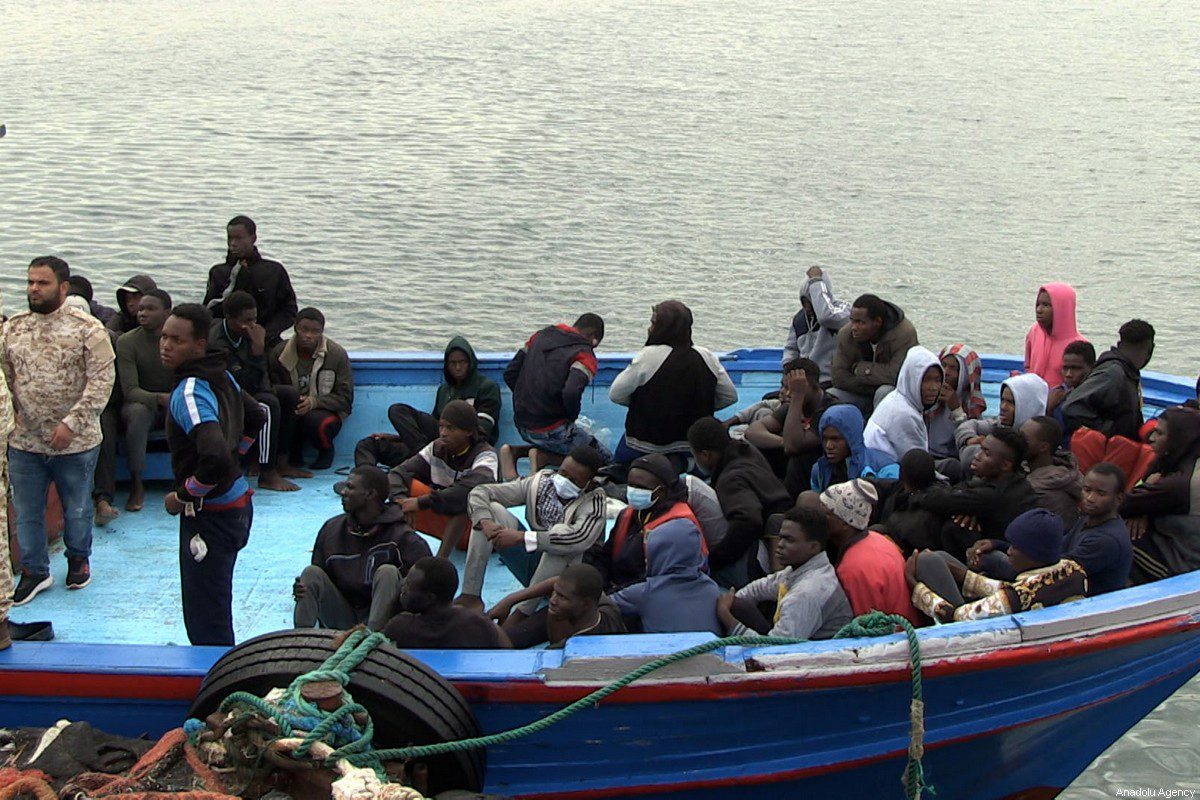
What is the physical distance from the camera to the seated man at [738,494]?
560cm

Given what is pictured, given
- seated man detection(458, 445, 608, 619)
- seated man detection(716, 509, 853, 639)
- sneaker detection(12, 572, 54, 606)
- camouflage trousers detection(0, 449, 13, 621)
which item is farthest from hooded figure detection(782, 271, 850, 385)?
camouflage trousers detection(0, 449, 13, 621)

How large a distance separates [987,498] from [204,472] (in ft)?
10.2

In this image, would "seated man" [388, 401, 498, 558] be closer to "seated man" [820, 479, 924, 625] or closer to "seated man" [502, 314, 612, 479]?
"seated man" [502, 314, 612, 479]

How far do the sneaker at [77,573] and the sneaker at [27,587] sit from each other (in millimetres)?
112

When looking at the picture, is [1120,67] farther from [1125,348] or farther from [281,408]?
[281,408]

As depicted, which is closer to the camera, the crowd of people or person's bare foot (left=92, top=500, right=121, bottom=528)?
the crowd of people

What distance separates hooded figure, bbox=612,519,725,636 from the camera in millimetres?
5082

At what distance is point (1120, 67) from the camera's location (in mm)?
26703

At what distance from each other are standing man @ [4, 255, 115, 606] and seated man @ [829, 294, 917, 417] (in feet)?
11.8

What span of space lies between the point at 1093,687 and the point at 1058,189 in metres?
14.8

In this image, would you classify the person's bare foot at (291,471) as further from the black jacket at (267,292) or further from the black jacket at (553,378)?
the black jacket at (553,378)

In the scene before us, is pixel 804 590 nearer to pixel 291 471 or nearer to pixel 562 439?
pixel 562 439

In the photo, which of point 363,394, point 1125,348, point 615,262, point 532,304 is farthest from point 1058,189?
point 363,394

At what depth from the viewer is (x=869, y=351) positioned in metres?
7.05
